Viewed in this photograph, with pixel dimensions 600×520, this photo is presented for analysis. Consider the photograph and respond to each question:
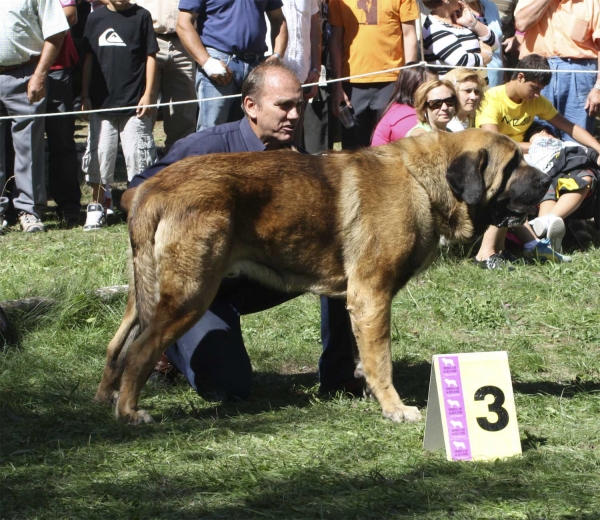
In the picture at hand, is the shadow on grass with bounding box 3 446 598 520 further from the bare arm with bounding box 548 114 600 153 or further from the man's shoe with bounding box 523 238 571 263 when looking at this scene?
the bare arm with bounding box 548 114 600 153

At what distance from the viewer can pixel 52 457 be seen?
392 cm

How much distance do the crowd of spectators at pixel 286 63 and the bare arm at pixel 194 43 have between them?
1 cm

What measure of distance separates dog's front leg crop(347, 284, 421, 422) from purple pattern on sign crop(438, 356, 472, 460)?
58cm

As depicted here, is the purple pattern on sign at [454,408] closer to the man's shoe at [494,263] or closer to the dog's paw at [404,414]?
the dog's paw at [404,414]

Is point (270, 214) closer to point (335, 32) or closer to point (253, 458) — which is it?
point (253, 458)

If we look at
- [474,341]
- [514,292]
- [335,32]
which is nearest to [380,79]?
[335,32]

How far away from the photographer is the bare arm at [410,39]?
8602mm

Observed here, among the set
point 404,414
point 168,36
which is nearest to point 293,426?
point 404,414

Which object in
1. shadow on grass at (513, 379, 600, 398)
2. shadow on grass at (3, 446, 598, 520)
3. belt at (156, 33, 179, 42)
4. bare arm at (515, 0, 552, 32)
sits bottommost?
shadow on grass at (513, 379, 600, 398)

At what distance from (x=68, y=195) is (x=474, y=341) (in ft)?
16.5

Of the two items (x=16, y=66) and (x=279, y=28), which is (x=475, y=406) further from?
(x=16, y=66)

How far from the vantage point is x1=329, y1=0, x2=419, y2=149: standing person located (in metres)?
8.52

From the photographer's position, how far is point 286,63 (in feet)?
28.1

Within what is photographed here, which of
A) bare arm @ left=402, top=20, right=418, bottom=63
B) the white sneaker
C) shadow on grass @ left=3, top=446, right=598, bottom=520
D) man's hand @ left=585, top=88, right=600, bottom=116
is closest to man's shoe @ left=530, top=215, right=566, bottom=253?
man's hand @ left=585, top=88, right=600, bottom=116
